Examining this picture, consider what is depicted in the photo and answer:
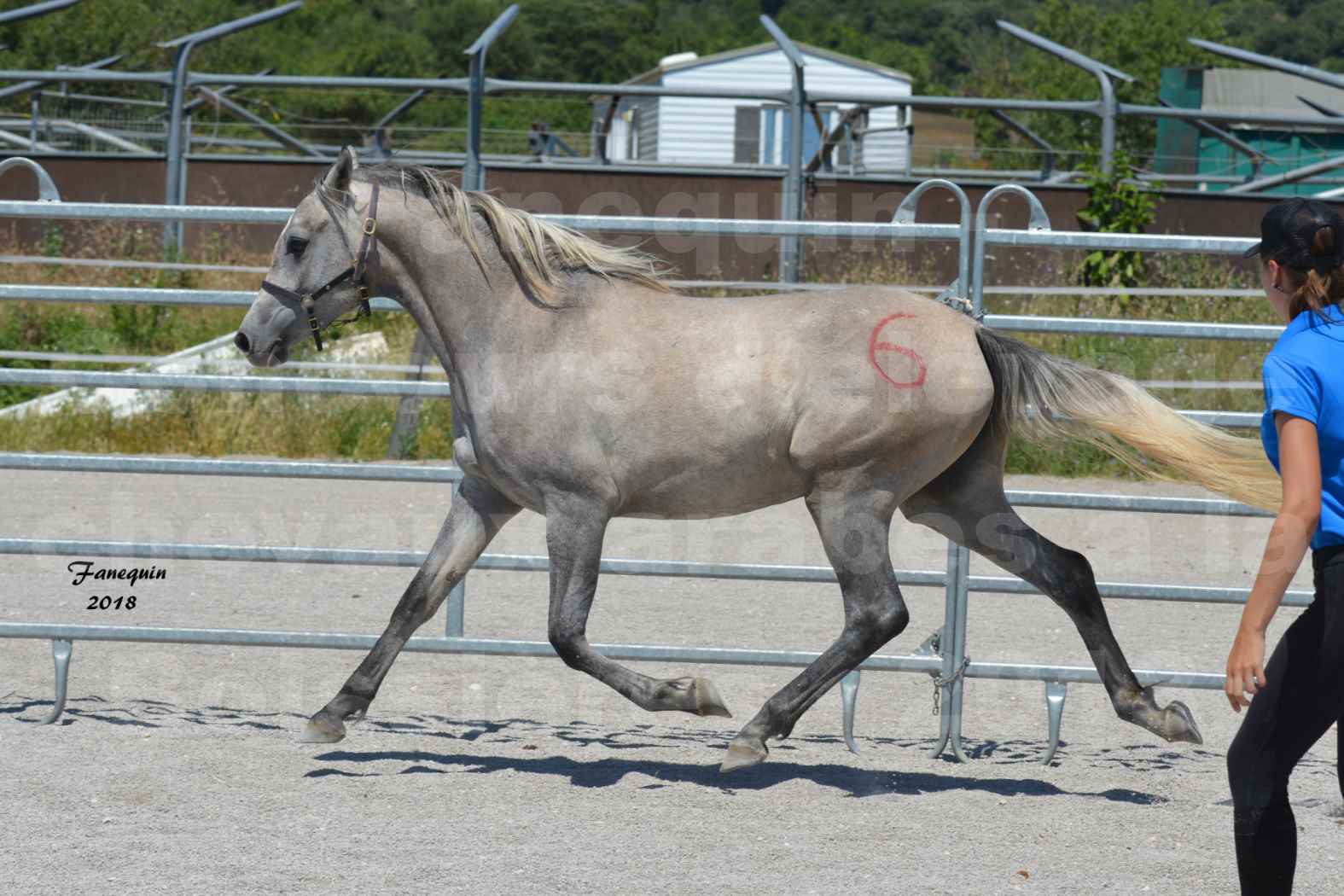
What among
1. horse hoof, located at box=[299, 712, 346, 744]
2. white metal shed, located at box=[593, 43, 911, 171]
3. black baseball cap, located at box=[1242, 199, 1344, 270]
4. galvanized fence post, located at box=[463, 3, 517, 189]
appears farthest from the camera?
white metal shed, located at box=[593, 43, 911, 171]

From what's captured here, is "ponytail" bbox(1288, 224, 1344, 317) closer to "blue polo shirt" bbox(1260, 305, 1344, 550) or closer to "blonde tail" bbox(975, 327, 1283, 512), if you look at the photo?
"blue polo shirt" bbox(1260, 305, 1344, 550)

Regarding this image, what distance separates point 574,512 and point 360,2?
83861mm

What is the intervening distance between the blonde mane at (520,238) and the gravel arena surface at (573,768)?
1508mm

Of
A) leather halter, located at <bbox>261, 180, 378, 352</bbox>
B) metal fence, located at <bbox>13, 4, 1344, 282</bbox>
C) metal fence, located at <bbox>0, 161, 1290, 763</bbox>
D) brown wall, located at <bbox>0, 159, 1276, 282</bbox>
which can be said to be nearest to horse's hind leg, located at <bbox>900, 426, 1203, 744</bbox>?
metal fence, located at <bbox>0, 161, 1290, 763</bbox>

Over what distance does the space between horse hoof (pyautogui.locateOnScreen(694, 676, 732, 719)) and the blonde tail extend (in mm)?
1185

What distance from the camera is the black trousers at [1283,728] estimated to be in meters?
2.98

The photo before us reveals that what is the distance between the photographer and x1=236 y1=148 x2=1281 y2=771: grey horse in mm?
4367

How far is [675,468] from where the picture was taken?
14.5 ft

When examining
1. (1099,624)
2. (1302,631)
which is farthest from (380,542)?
(1302,631)

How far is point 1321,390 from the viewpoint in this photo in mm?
2959

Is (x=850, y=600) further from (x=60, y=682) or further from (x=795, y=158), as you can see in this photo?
(x=795, y=158)

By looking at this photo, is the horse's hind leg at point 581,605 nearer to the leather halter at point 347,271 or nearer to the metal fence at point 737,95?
the leather halter at point 347,271

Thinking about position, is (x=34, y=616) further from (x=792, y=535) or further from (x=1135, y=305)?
(x=1135, y=305)

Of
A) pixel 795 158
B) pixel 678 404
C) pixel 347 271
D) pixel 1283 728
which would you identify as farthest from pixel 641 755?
pixel 795 158
